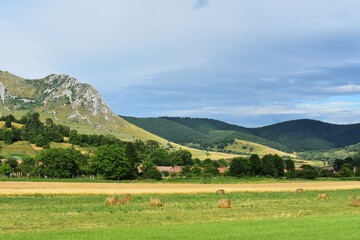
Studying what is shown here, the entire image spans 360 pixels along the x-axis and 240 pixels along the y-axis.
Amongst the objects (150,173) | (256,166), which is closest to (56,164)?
(150,173)

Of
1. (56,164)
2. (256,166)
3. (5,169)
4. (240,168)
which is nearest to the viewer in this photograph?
(56,164)

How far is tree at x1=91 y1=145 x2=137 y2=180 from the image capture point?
435ft

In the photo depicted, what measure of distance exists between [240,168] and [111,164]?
4927 cm

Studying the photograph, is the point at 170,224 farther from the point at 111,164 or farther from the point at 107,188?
the point at 111,164

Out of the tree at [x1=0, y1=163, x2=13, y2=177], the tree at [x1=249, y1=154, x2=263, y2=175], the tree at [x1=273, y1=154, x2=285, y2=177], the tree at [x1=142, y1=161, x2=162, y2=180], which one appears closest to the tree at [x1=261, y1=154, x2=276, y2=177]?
the tree at [x1=249, y1=154, x2=263, y2=175]

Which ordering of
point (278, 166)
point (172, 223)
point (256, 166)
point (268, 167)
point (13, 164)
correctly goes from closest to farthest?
1. point (172, 223)
2. point (268, 167)
3. point (256, 166)
4. point (278, 166)
5. point (13, 164)

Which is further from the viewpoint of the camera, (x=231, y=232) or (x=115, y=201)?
(x=115, y=201)

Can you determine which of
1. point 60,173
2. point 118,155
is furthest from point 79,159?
point 118,155

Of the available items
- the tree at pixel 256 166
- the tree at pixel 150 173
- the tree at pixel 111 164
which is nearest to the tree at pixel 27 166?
the tree at pixel 111 164

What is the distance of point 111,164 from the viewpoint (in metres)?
133

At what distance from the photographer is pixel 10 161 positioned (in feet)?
585

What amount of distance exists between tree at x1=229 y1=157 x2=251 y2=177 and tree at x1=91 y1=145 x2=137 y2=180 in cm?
4068

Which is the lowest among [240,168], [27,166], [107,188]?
[107,188]

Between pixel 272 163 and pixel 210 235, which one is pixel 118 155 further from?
pixel 210 235
